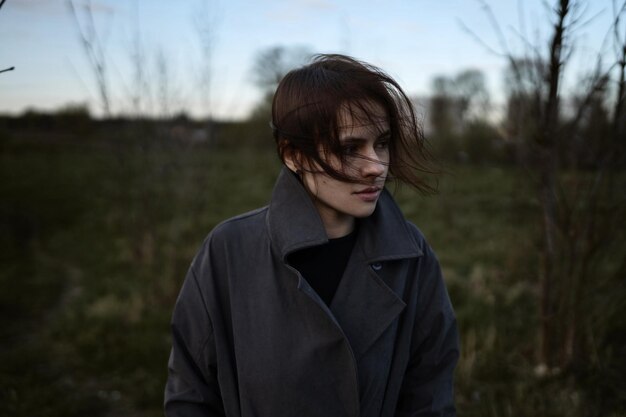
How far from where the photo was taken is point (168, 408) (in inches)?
61.7

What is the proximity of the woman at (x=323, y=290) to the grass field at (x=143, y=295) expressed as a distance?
1632 millimetres

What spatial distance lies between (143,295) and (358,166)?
177 inches

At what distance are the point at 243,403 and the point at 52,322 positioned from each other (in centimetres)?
419

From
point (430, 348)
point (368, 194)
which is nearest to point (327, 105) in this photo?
point (368, 194)

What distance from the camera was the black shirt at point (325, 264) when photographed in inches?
63.7

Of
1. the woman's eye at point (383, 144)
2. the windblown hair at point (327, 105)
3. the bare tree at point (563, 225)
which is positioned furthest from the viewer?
the bare tree at point (563, 225)

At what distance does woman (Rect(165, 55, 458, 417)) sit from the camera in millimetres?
1478

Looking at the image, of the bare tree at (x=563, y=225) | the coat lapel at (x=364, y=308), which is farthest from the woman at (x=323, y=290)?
the bare tree at (x=563, y=225)

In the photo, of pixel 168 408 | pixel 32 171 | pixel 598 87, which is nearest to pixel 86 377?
pixel 168 408

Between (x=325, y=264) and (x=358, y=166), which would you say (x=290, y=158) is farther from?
(x=325, y=264)

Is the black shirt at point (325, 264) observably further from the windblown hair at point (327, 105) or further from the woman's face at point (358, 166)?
the windblown hair at point (327, 105)

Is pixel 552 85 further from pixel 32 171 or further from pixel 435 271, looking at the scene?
Answer: pixel 32 171

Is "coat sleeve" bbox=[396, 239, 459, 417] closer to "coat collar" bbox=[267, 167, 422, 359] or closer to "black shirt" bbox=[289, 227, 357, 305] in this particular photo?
"coat collar" bbox=[267, 167, 422, 359]

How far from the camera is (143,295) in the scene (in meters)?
5.38
